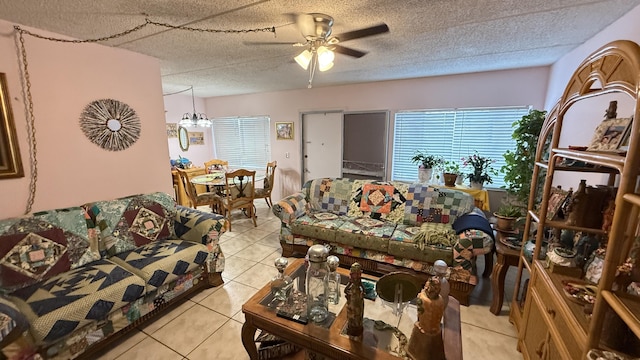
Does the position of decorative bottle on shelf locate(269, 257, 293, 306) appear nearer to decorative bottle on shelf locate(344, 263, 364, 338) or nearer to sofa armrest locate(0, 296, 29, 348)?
decorative bottle on shelf locate(344, 263, 364, 338)

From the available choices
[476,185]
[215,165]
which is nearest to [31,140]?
[215,165]

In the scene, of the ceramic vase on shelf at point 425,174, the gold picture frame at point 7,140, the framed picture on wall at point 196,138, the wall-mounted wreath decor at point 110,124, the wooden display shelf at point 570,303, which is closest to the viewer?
the wooden display shelf at point 570,303

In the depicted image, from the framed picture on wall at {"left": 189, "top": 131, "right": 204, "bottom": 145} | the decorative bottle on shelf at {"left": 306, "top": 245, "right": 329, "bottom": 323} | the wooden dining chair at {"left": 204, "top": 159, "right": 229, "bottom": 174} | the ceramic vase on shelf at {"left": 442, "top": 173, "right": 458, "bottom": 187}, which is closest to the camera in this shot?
the decorative bottle on shelf at {"left": 306, "top": 245, "right": 329, "bottom": 323}

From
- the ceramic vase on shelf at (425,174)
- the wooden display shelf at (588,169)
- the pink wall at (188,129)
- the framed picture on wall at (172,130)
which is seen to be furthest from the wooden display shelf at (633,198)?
the framed picture on wall at (172,130)

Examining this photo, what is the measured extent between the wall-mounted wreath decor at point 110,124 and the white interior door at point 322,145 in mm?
2840

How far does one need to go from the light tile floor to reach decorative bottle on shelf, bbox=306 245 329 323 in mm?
668

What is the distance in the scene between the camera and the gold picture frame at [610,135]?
3.68 ft

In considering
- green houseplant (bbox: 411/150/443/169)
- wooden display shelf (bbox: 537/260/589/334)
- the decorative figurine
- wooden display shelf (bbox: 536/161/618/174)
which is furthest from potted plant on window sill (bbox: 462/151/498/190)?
the decorative figurine

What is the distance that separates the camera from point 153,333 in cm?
186

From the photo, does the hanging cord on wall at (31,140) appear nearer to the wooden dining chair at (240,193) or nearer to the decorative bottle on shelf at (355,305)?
the wooden dining chair at (240,193)

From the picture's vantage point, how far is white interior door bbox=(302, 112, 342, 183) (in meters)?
4.62

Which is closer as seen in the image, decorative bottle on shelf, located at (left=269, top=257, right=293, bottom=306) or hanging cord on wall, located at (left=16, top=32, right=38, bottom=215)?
decorative bottle on shelf, located at (left=269, top=257, right=293, bottom=306)

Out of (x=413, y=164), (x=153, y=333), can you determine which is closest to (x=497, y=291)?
(x=413, y=164)

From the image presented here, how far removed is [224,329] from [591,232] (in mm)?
2383
